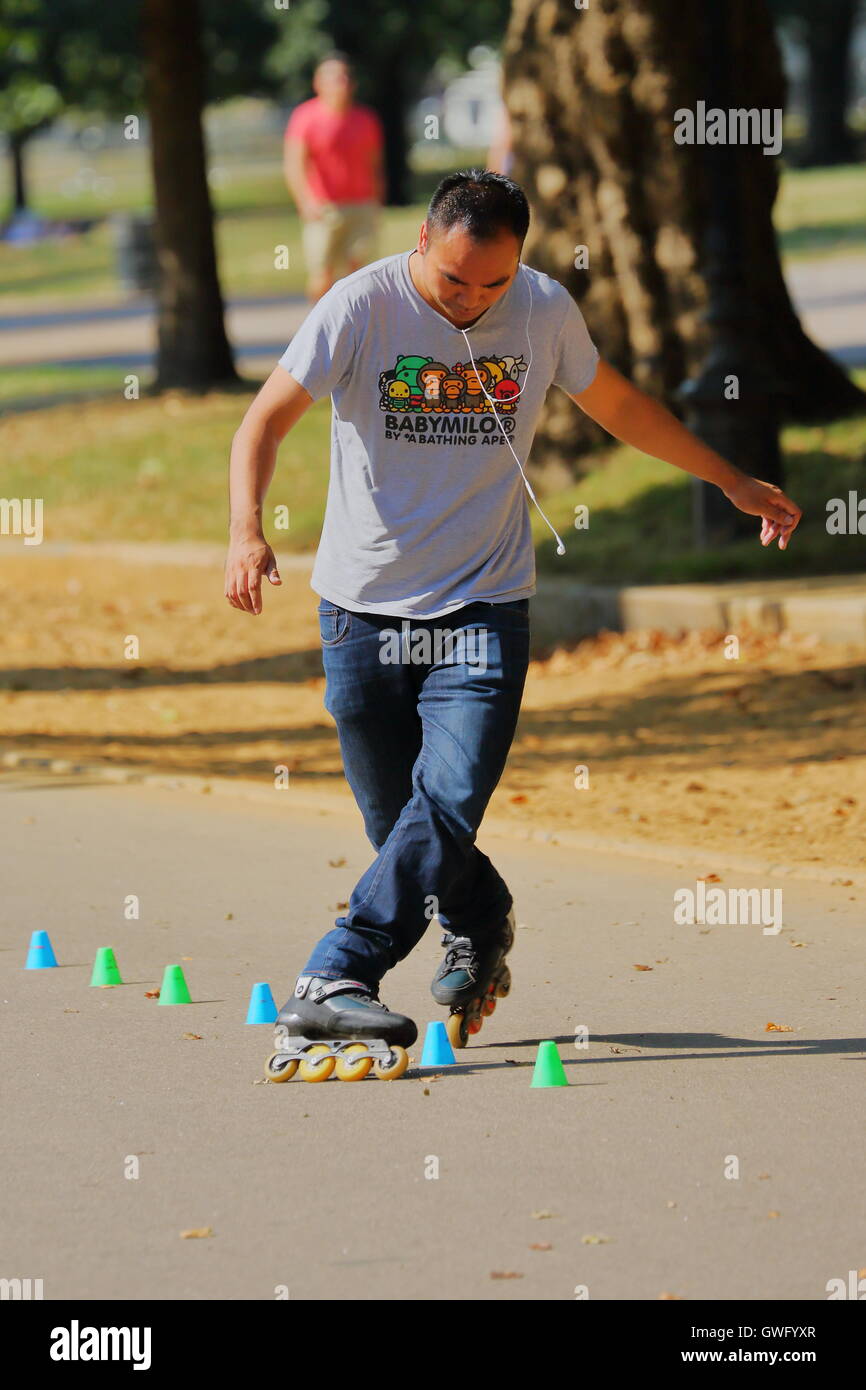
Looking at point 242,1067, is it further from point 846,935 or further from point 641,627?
point 641,627

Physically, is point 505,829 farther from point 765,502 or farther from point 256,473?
point 256,473

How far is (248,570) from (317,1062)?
1270 millimetres

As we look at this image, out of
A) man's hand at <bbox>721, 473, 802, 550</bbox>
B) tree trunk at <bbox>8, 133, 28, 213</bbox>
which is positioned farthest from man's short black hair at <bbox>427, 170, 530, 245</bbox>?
tree trunk at <bbox>8, 133, 28, 213</bbox>

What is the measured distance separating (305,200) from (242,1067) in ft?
43.7

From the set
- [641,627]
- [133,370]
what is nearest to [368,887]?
[641,627]

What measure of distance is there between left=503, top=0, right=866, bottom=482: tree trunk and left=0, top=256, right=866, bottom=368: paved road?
3876mm

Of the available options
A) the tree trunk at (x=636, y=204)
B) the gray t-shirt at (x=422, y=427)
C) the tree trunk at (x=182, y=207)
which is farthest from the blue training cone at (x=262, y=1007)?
the tree trunk at (x=182, y=207)

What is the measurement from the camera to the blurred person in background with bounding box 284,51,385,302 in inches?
709

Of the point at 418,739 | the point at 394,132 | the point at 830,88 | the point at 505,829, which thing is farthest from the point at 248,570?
the point at 830,88

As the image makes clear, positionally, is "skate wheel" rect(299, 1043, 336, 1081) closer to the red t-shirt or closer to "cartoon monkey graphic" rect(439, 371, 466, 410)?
"cartoon monkey graphic" rect(439, 371, 466, 410)

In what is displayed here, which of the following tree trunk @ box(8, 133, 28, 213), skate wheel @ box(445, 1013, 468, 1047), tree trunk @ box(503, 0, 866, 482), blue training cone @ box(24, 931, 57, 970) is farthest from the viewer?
tree trunk @ box(8, 133, 28, 213)

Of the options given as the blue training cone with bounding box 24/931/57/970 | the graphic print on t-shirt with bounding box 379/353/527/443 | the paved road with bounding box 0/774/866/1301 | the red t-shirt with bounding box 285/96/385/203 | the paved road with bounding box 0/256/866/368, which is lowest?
the paved road with bounding box 0/774/866/1301

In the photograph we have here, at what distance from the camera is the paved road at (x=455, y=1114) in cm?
433

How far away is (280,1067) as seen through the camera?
217 inches
